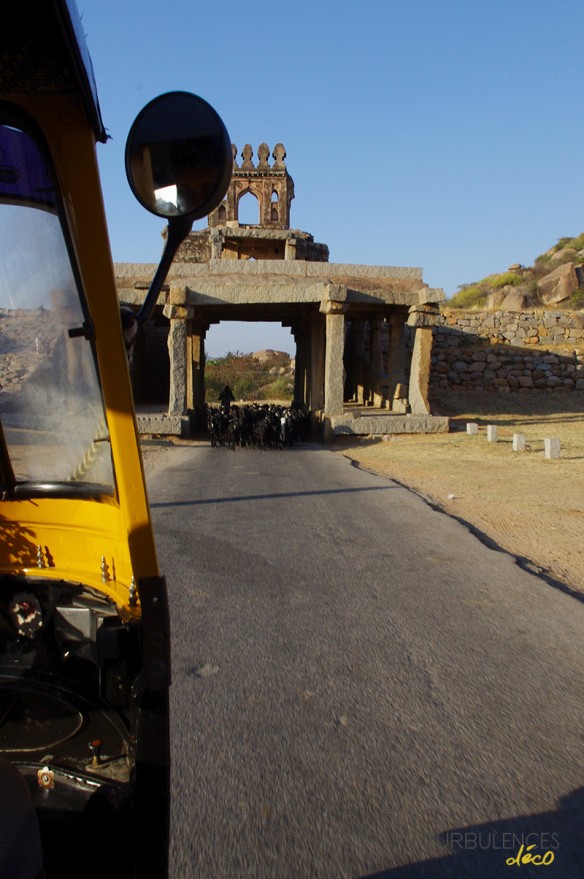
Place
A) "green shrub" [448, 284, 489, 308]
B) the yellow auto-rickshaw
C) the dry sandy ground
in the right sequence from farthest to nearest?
"green shrub" [448, 284, 489, 308], the dry sandy ground, the yellow auto-rickshaw

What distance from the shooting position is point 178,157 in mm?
1539

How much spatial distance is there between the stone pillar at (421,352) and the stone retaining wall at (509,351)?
9290 millimetres

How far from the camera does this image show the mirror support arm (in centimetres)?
156

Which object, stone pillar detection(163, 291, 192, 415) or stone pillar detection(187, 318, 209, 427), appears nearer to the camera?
stone pillar detection(163, 291, 192, 415)

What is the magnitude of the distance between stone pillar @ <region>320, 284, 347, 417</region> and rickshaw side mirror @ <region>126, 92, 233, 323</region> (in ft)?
52.1

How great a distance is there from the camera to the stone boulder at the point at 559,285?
3934cm

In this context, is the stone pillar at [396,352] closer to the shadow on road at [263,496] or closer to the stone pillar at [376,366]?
the stone pillar at [376,366]

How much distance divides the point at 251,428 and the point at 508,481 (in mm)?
7689

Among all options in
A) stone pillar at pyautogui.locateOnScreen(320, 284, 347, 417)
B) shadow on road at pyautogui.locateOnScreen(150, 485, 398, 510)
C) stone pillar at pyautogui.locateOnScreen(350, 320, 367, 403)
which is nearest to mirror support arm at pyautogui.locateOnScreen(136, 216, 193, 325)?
shadow on road at pyautogui.locateOnScreen(150, 485, 398, 510)

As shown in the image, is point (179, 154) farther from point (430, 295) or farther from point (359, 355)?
point (359, 355)

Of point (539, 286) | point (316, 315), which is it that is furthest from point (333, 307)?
point (539, 286)

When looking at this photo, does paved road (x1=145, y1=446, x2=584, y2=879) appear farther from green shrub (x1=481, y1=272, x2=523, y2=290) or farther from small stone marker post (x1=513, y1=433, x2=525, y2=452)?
green shrub (x1=481, y1=272, x2=523, y2=290)

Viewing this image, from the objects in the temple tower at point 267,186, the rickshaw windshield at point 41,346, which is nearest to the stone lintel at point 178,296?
the rickshaw windshield at point 41,346

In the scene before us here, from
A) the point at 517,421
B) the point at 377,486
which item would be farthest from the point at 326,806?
the point at 517,421
